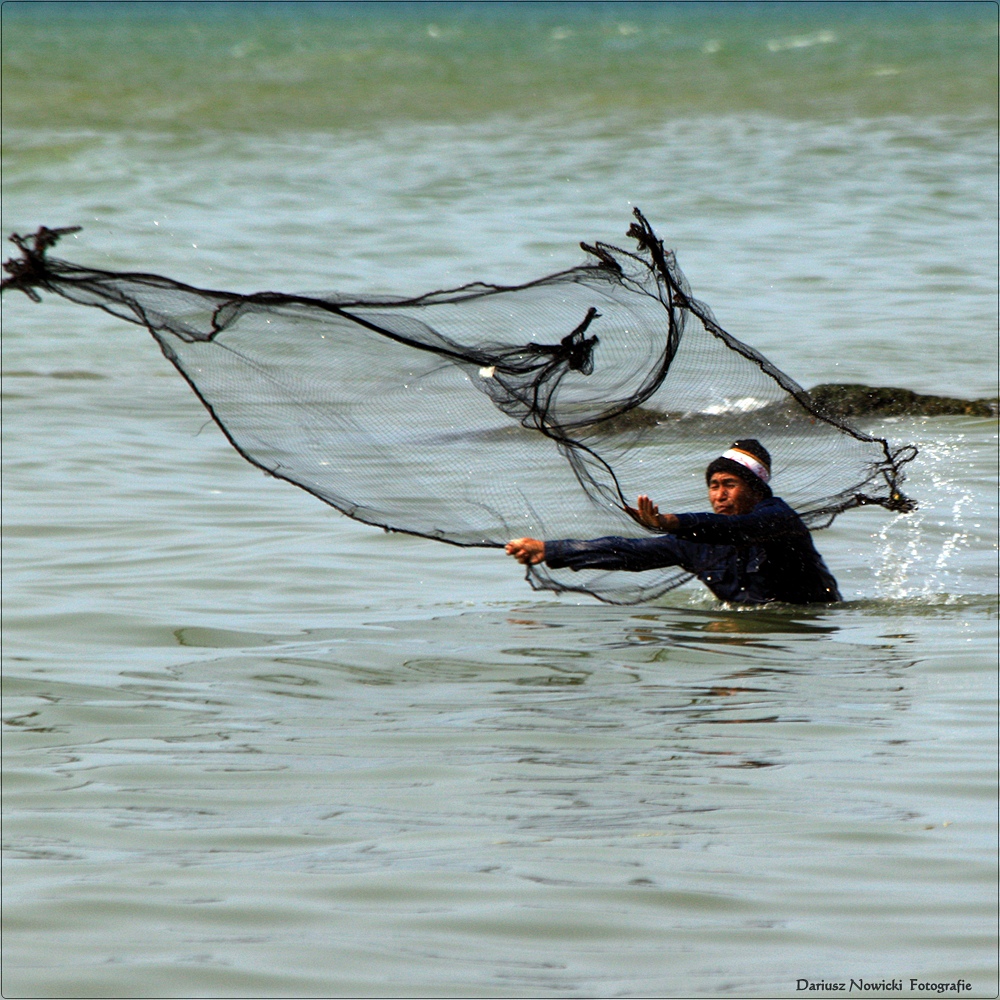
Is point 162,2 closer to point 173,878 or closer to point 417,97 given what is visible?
point 417,97

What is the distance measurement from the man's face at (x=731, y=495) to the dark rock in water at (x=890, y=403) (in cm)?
452

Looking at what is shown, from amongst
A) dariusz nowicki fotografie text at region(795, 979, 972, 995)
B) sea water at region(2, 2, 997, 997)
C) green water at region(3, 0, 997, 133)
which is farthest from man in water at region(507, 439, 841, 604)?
green water at region(3, 0, 997, 133)

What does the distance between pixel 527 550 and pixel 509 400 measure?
2.23ft

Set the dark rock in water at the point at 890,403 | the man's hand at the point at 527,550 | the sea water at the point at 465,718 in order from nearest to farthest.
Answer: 1. the sea water at the point at 465,718
2. the man's hand at the point at 527,550
3. the dark rock in water at the point at 890,403

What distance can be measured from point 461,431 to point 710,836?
3384mm

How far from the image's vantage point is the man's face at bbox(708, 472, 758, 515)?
7559 millimetres

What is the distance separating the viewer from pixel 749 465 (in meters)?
7.54

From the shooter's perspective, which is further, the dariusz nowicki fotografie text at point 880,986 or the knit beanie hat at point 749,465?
the knit beanie hat at point 749,465

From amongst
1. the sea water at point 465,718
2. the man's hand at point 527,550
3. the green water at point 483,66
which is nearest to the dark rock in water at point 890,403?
the sea water at point 465,718

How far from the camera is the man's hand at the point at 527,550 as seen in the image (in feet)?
23.2

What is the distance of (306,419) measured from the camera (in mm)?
7125

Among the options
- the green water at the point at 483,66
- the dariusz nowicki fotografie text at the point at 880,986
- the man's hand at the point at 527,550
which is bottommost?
the dariusz nowicki fotografie text at the point at 880,986

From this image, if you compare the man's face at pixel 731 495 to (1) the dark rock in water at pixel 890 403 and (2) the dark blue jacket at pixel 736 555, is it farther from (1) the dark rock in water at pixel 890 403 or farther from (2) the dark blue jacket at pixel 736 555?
(1) the dark rock in water at pixel 890 403

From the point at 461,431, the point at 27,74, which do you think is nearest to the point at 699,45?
the point at 27,74
